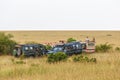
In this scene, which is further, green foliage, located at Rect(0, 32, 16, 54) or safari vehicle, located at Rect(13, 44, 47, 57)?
green foliage, located at Rect(0, 32, 16, 54)

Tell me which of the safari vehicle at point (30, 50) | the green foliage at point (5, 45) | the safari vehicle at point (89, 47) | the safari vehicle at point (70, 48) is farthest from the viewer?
the green foliage at point (5, 45)

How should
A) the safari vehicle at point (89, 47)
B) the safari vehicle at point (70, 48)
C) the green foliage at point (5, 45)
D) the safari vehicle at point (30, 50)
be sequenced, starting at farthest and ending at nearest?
the green foliage at point (5, 45)
the safari vehicle at point (89, 47)
the safari vehicle at point (70, 48)
the safari vehicle at point (30, 50)

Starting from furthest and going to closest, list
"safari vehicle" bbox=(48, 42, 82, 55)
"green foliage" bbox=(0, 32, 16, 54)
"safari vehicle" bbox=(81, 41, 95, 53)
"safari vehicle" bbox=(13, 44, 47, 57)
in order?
"green foliage" bbox=(0, 32, 16, 54) < "safari vehicle" bbox=(81, 41, 95, 53) < "safari vehicle" bbox=(48, 42, 82, 55) < "safari vehicle" bbox=(13, 44, 47, 57)

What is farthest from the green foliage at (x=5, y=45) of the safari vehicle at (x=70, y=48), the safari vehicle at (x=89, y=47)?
the safari vehicle at (x=89, y=47)

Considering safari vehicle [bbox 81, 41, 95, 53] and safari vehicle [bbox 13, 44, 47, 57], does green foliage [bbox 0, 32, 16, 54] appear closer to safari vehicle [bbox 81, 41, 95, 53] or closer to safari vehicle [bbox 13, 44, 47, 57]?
safari vehicle [bbox 13, 44, 47, 57]

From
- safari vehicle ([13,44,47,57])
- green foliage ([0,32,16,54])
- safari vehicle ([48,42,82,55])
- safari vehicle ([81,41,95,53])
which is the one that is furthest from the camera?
green foliage ([0,32,16,54])

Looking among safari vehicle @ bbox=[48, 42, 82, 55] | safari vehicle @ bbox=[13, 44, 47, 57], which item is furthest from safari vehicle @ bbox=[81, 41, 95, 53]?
safari vehicle @ bbox=[13, 44, 47, 57]

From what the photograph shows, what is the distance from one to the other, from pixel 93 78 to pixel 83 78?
0.29 m

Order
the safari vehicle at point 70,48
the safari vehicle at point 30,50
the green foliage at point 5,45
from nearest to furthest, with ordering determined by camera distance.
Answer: the safari vehicle at point 30,50 → the safari vehicle at point 70,48 → the green foliage at point 5,45

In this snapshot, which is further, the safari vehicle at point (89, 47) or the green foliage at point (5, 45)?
the green foliage at point (5, 45)

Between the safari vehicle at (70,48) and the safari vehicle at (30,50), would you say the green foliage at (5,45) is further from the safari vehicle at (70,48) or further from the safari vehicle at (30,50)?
the safari vehicle at (70,48)

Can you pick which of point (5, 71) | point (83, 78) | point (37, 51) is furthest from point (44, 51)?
point (83, 78)

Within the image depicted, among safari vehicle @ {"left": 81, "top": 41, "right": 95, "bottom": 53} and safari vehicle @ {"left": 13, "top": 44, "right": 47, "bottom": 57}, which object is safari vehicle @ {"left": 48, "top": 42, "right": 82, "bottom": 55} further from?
safari vehicle @ {"left": 81, "top": 41, "right": 95, "bottom": 53}

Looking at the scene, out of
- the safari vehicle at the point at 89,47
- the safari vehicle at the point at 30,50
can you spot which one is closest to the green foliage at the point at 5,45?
the safari vehicle at the point at 30,50
